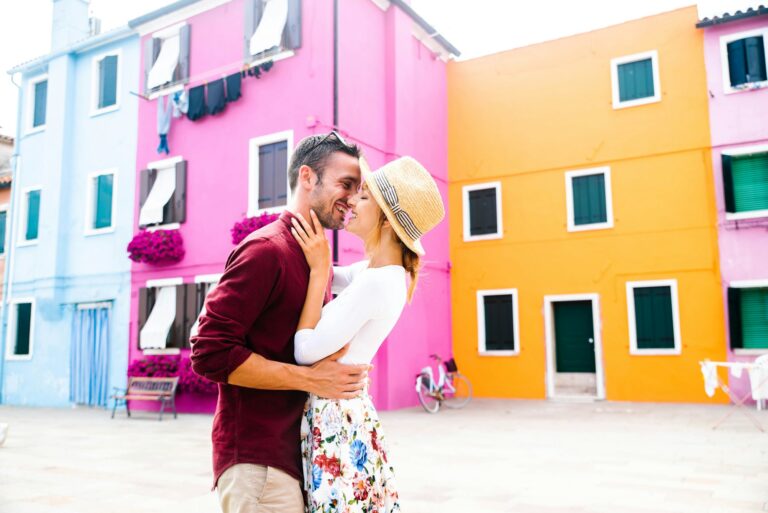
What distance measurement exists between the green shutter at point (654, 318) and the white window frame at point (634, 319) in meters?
0.07

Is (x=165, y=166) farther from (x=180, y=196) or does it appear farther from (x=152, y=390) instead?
(x=152, y=390)

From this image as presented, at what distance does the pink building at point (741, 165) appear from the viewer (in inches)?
542

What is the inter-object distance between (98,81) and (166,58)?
105 inches

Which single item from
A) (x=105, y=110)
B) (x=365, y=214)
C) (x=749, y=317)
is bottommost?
(x=749, y=317)

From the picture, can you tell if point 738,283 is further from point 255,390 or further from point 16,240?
point 16,240

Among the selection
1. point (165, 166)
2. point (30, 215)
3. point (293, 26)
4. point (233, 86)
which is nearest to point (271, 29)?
point (293, 26)

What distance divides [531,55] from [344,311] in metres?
16.3

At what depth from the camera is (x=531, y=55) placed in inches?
666

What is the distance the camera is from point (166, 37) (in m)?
16.0

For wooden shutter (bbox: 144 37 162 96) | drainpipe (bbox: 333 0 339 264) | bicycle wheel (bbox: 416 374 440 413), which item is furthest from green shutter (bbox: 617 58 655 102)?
wooden shutter (bbox: 144 37 162 96)

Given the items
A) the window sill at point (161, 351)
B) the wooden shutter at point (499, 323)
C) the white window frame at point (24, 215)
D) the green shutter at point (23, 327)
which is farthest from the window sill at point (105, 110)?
the wooden shutter at point (499, 323)

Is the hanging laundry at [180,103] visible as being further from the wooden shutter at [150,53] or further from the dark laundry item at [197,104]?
the wooden shutter at [150,53]

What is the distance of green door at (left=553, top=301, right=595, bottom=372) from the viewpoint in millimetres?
15594

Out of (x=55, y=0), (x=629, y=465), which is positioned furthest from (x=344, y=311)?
(x=55, y=0)
